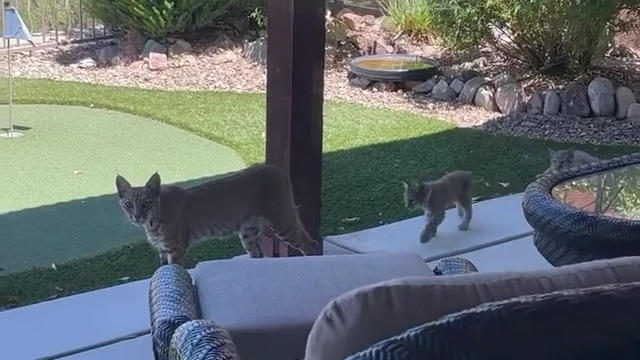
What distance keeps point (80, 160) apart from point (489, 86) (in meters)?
2.70

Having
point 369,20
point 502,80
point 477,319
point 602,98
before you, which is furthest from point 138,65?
point 477,319

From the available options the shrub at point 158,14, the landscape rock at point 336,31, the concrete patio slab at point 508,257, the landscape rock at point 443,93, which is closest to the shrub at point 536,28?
the landscape rock at point 443,93

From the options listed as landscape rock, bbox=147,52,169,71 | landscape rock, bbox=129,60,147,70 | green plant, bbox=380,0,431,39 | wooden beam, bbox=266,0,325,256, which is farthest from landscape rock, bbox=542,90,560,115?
wooden beam, bbox=266,0,325,256

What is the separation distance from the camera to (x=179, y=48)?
6621mm

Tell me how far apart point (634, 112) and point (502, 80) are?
860 millimetres

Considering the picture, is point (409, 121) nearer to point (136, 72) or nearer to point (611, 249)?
point (136, 72)

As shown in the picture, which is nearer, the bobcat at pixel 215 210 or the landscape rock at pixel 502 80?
the bobcat at pixel 215 210

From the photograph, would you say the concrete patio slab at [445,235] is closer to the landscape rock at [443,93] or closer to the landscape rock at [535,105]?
the landscape rock at [535,105]

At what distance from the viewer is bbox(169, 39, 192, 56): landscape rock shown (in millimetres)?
6594

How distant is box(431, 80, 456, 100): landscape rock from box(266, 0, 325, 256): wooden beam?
305cm

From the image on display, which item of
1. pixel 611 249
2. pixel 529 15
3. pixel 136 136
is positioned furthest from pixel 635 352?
pixel 529 15

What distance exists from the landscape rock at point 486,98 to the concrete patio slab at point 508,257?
2.40 m

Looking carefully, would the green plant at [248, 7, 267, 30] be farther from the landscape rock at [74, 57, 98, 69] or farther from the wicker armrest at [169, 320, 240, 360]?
the wicker armrest at [169, 320, 240, 360]

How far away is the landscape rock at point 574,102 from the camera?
→ 18.7 feet
